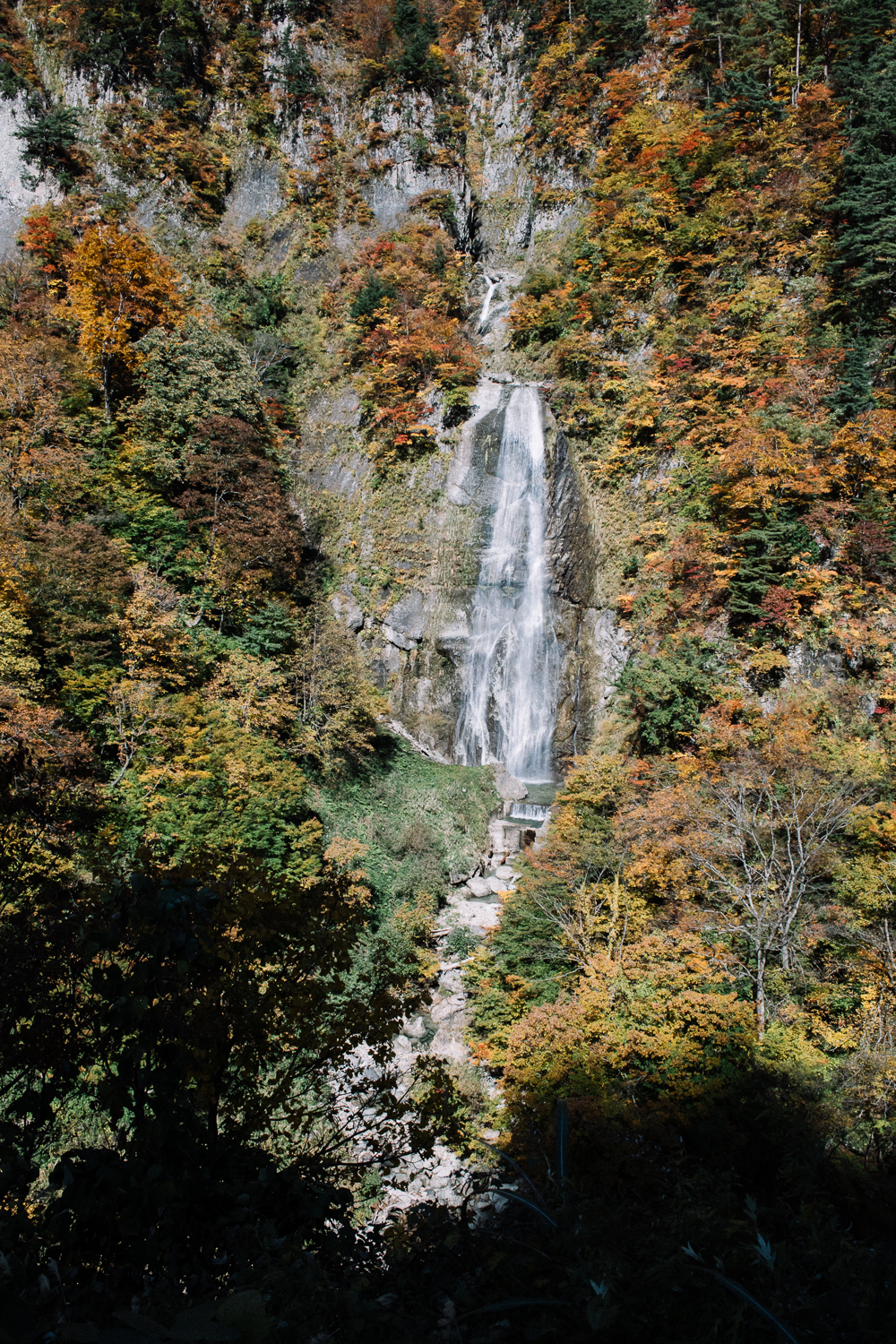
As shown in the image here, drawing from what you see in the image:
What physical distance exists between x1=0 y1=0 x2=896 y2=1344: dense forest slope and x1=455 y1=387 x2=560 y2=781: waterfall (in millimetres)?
600

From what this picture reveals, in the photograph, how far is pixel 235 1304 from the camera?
1.41 meters

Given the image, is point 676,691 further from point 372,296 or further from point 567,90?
point 567,90

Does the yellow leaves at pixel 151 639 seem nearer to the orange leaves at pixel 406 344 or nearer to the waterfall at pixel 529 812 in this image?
the waterfall at pixel 529 812

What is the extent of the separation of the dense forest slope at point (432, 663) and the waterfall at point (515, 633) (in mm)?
600

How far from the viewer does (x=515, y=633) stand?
804 inches

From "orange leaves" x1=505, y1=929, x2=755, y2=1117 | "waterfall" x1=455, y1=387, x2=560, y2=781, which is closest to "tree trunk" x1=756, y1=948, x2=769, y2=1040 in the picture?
"orange leaves" x1=505, y1=929, x2=755, y2=1117

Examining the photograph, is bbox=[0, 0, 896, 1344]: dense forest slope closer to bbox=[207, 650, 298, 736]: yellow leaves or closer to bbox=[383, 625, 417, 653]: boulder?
bbox=[207, 650, 298, 736]: yellow leaves

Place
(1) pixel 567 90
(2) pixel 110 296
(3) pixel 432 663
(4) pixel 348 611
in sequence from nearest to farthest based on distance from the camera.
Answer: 1. (2) pixel 110 296
2. (3) pixel 432 663
3. (4) pixel 348 611
4. (1) pixel 567 90

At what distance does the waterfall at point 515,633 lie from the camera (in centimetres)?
1980

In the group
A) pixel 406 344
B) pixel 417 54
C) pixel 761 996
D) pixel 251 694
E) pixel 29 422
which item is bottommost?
pixel 761 996

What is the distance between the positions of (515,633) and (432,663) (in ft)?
9.44

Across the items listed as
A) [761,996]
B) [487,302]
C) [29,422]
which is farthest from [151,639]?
[487,302]

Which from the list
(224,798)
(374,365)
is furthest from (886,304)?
(224,798)

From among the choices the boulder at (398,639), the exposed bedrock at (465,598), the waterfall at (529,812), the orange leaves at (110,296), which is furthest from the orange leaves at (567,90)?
the waterfall at (529,812)
